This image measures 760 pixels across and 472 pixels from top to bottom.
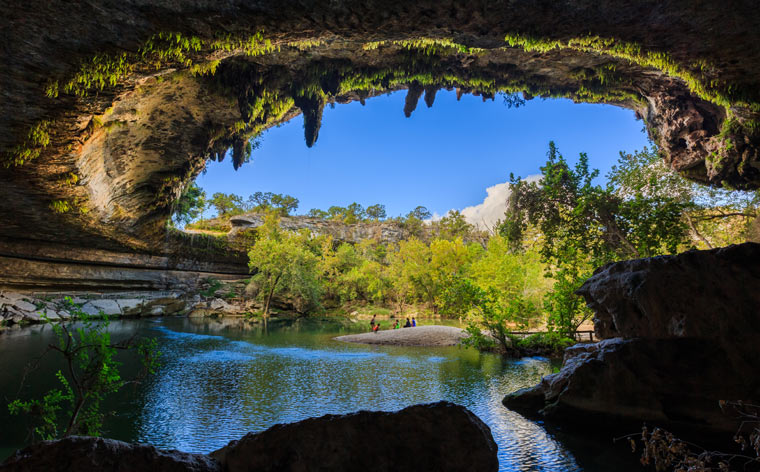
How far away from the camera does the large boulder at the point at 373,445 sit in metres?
3.16

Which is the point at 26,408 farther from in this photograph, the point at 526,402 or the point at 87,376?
the point at 526,402

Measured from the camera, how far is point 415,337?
1548 cm

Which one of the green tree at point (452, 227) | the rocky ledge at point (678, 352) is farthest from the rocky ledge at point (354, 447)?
the green tree at point (452, 227)

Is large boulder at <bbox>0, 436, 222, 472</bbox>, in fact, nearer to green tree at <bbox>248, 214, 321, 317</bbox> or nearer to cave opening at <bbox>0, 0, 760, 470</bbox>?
cave opening at <bbox>0, 0, 760, 470</bbox>

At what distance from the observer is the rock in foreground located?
49.8ft

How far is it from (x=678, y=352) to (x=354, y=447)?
5.99 meters

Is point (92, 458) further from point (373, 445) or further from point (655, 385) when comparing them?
point (655, 385)

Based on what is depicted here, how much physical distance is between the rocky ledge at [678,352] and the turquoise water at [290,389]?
960mm

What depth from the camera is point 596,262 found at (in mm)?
11375

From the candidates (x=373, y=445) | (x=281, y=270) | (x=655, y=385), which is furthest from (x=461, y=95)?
(x=281, y=270)

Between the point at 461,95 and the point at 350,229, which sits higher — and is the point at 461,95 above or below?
below

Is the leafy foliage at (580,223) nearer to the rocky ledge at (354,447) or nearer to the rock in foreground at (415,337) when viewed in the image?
the rock in foreground at (415,337)

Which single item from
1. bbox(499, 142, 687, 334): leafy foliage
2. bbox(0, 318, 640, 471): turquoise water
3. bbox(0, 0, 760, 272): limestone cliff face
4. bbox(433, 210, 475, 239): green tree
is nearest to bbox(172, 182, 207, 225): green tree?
bbox(0, 0, 760, 272): limestone cliff face

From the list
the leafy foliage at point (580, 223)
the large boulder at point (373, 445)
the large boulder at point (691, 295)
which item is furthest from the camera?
the leafy foliage at point (580, 223)
